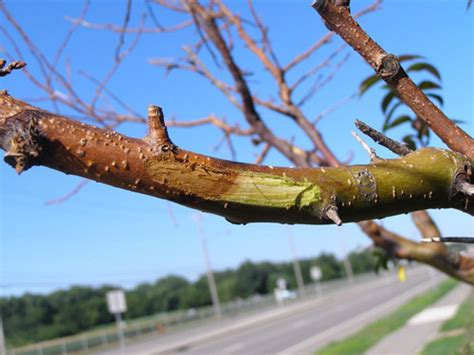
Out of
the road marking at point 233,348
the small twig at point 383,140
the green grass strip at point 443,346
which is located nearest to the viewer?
the small twig at point 383,140

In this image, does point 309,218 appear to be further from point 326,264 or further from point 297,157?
point 326,264

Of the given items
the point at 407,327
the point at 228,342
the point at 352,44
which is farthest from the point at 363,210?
the point at 228,342

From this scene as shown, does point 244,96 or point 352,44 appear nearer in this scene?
point 352,44

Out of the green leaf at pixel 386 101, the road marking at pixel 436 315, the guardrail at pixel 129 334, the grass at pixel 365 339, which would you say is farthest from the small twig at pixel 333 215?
the guardrail at pixel 129 334

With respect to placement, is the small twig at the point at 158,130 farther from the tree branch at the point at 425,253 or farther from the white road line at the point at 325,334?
the white road line at the point at 325,334

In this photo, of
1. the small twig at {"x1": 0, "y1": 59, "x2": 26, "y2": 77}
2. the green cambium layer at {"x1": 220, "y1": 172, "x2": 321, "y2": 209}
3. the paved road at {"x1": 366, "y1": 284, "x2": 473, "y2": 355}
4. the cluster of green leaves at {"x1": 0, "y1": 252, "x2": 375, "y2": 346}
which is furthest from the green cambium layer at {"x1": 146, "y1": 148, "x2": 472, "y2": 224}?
the cluster of green leaves at {"x1": 0, "y1": 252, "x2": 375, "y2": 346}

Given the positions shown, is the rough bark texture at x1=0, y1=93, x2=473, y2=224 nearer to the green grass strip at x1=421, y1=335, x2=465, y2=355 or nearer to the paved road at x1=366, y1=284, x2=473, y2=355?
the green grass strip at x1=421, y1=335, x2=465, y2=355
